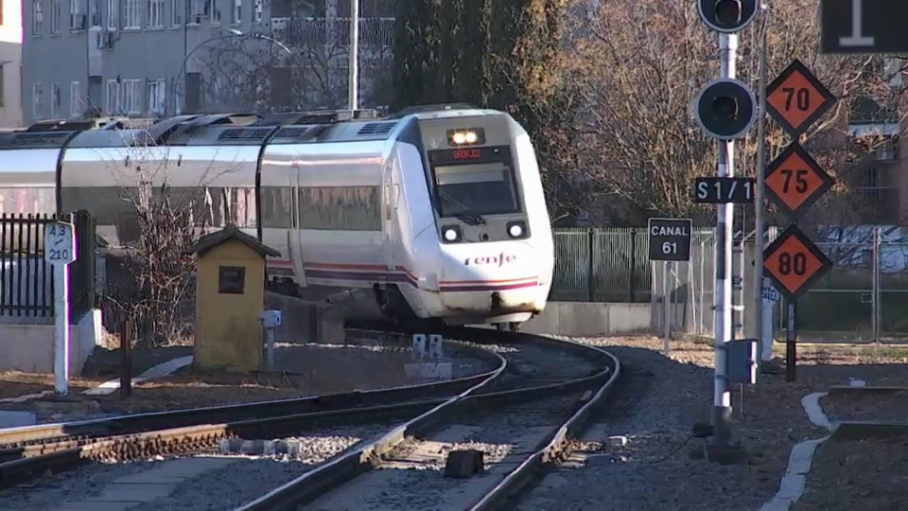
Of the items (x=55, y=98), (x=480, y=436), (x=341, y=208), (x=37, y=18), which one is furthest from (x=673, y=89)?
(x=37, y=18)

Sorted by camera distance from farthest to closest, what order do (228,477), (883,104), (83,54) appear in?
(83,54)
(883,104)
(228,477)

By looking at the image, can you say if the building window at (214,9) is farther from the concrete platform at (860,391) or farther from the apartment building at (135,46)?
the concrete platform at (860,391)

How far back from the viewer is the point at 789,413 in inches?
670

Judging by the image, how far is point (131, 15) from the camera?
6475 cm

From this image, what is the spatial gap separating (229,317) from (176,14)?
4390 cm

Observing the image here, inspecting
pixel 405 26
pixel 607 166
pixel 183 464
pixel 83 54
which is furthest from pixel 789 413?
pixel 83 54

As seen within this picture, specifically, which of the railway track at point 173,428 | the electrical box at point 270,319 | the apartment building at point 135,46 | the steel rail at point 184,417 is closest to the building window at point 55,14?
the apartment building at point 135,46

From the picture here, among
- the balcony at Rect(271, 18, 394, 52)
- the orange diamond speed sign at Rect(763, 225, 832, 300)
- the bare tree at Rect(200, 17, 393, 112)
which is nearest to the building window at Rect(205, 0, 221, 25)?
the bare tree at Rect(200, 17, 393, 112)

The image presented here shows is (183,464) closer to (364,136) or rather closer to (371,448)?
(371,448)

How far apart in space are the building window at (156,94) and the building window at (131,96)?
1.74ft

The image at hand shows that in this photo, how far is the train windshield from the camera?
26.6m

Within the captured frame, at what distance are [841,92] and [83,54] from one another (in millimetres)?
35768

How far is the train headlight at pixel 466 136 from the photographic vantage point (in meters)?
26.7

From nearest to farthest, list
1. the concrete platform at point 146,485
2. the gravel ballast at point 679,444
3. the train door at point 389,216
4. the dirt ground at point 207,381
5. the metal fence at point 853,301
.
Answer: the concrete platform at point 146,485 → the gravel ballast at point 679,444 → the dirt ground at point 207,381 → the train door at point 389,216 → the metal fence at point 853,301
